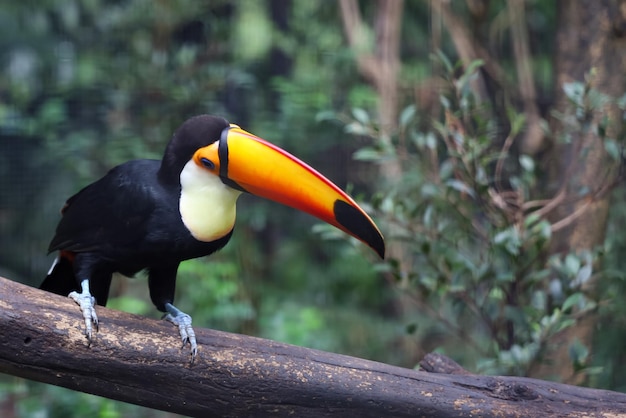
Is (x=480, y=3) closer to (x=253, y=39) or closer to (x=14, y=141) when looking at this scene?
(x=253, y=39)

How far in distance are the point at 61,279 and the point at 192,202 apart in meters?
0.49

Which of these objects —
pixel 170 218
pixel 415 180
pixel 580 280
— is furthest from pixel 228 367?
pixel 415 180

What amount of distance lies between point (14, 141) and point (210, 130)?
75.2 inches

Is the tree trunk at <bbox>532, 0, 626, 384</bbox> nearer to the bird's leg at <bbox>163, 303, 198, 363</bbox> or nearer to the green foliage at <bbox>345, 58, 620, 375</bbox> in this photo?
the green foliage at <bbox>345, 58, 620, 375</bbox>

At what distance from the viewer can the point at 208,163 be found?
1689mm

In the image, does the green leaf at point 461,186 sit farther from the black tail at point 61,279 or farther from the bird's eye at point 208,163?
the black tail at point 61,279

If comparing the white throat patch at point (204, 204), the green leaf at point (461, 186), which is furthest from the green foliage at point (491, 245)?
the white throat patch at point (204, 204)

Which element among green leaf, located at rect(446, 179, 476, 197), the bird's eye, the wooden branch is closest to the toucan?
the bird's eye

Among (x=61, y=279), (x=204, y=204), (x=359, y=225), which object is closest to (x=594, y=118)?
(x=359, y=225)

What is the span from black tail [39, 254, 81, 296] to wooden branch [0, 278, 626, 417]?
1.53ft

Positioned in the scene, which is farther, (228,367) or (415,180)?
(415,180)

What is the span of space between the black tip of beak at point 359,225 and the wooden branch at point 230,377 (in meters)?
0.24

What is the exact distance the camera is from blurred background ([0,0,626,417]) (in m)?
2.18

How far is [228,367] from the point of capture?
4.89 ft
